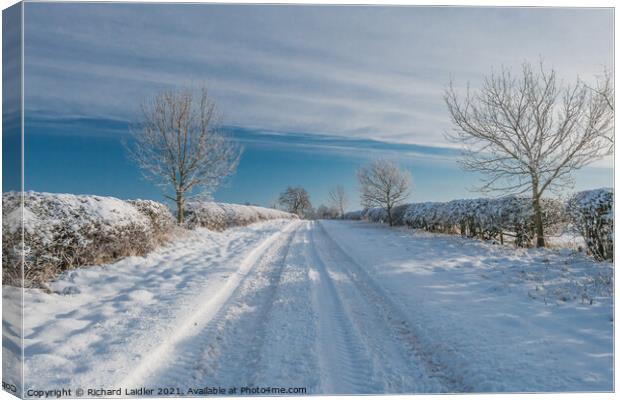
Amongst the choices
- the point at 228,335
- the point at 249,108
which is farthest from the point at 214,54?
the point at 228,335

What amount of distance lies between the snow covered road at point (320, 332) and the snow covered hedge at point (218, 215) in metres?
7.37

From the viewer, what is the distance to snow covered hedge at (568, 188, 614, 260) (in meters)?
5.56

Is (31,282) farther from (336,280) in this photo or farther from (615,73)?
(615,73)

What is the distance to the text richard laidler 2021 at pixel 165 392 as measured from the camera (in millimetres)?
2398

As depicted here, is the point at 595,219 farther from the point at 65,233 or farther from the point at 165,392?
the point at 65,233

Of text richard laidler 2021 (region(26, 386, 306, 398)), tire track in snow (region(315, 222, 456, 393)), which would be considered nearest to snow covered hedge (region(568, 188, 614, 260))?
tire track in snow (region(315, 222, 456, 393))

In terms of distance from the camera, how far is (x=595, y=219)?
6059mm

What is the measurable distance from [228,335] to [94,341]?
1.24 metres

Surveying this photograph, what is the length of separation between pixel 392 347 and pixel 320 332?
742mm

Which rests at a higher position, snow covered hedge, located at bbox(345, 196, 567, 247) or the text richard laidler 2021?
snow covered hedge, located at bbox(345, 196, 567, 247)

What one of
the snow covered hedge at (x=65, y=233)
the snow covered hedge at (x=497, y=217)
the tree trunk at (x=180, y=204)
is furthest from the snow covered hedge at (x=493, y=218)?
the tree trunk at (x=180, y=204)

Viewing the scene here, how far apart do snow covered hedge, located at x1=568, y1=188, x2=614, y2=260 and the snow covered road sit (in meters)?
0.49

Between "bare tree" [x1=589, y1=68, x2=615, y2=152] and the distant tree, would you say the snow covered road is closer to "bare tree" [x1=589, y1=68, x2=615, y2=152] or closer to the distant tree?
the distant tree

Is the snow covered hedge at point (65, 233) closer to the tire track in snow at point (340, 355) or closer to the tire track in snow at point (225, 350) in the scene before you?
the tire track in snow at point (225, 350)
